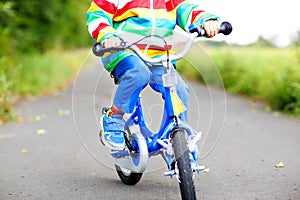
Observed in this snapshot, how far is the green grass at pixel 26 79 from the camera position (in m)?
9.03

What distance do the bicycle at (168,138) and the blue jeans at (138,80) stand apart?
3.6 inches

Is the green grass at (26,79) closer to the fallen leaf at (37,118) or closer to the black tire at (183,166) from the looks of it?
the fallen leaf at (37,118)

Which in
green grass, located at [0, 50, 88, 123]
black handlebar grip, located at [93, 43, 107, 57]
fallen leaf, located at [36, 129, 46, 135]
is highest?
black handlebar grip, located at [93, 43, 107, 57]

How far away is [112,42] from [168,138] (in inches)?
29.6

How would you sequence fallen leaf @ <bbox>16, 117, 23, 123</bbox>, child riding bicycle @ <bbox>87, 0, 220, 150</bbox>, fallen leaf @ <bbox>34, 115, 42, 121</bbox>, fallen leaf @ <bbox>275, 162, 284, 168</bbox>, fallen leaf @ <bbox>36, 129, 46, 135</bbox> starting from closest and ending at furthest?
child riding bicycle @ <bbox>87, 0, 220, 150</bbox> < fallen leaf @ <bbox>275, 162, 284, 168</bbox> < fallen leaf @ <bbox>36, 129, 46, 135</bbox> < fallen leaf @ <bbox>16, 117, 23, 123</bbox> < fallen leaf @ <bbox>34, 115, 42, 121</bbox>

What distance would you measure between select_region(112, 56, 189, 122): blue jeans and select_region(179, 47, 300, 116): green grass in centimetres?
236

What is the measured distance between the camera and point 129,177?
4664 mm

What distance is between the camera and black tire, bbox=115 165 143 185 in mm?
4613

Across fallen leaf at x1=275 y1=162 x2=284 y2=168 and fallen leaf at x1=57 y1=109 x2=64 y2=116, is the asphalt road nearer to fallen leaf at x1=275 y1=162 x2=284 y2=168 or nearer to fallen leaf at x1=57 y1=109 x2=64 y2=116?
fallen leaf at x1=275 y1=162 x2=284 y2=168

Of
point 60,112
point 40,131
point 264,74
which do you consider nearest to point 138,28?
point 40,131

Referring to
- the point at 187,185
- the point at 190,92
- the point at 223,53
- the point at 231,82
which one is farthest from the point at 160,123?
the point at 223,53

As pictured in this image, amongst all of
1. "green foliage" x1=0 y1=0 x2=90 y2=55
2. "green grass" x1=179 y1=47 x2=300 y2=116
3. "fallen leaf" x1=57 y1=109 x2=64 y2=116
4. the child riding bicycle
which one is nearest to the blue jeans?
the child riding bicycle

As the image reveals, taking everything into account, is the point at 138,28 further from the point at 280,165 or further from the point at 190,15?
the point at 280,165

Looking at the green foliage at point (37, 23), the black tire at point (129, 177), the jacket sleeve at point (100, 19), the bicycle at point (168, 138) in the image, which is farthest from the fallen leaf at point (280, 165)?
the green foliage at point (37, 23)
